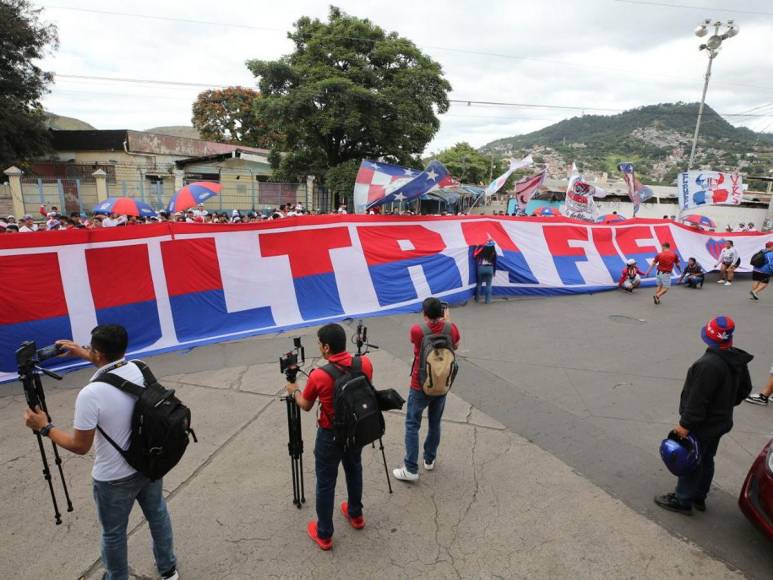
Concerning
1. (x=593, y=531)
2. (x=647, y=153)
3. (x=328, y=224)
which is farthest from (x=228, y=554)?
(x=647, y=153)

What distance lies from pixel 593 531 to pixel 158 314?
677 cm

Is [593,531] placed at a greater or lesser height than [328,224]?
lesser

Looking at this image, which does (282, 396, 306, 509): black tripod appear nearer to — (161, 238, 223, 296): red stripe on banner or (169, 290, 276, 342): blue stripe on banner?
(169, 290, 276, 342): blue stripe on banner

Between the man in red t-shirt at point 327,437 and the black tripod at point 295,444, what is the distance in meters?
0.30

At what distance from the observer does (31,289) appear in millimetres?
6266

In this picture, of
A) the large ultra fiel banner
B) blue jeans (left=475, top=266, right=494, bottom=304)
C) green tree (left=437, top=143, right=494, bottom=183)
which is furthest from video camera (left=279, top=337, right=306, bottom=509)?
green tree (left=437, top=143, right=494, bottom=183)

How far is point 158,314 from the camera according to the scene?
7.14 metres

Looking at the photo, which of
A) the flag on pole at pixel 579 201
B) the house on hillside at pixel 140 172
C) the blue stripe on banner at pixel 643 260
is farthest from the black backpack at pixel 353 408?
the house on hillside at pixel 140 172

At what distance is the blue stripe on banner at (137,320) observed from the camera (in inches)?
267

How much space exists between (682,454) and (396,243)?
23.7ft

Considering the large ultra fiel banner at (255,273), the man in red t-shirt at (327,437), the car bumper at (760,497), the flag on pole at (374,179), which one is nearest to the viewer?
the man in red t-shirt at (327,437)

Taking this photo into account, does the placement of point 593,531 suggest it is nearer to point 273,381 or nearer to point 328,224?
point 273,381

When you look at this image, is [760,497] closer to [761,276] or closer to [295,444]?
[295,444]

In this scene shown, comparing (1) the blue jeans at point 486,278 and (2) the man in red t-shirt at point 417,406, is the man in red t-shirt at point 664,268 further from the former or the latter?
(2) the man in red t-shirt at point 417,406
